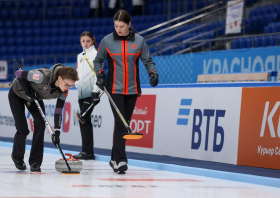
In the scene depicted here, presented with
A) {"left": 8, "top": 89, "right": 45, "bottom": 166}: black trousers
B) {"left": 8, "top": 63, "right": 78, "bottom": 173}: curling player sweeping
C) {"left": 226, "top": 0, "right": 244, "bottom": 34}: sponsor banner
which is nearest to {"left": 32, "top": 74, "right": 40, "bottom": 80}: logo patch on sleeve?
{"left": 8, "top": 63, "right": 78, "bottom": 173}: curling player sweeping

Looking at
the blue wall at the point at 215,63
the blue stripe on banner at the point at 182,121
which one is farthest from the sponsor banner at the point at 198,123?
the blue wall at the point at 215,63

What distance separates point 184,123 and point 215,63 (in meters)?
3.25

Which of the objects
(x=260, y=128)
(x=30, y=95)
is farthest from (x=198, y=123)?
(x=30, y=95)

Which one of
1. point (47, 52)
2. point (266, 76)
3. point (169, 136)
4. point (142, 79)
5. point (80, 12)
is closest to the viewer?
point (169, 136)

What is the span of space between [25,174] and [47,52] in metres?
13.9

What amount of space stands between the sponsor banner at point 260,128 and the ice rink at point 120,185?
2.55 ft

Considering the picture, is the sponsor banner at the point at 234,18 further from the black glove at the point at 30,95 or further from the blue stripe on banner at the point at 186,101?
the black glove at the point at 30,95

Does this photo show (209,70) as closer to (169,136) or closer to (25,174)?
(169,136)

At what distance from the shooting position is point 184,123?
6.08 m

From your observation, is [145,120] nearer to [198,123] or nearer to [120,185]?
[198,123]

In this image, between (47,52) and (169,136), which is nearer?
(169,136)

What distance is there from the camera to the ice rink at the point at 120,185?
3404 millimetres

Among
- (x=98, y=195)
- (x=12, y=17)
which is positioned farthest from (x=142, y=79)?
(x=12, y=17)

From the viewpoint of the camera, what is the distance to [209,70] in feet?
29.7
